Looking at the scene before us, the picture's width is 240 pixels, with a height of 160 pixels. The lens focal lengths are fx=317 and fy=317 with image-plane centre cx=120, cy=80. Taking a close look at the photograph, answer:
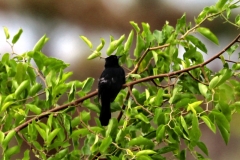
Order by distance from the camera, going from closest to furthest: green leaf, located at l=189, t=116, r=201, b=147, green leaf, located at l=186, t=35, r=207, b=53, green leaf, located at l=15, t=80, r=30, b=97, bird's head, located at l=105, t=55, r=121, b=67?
1. green leaf, located at l=189, t=116, r=201, b=147
2. green leaf, located at l=15, t=80, r=30, b=97
3. green leaf, located at l=186, t=35, r=207, b=53
4. bird's head, located at l=105, t=55, r=121, b=67

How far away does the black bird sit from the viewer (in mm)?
858

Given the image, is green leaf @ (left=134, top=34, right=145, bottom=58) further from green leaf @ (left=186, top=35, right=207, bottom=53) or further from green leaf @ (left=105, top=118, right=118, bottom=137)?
green leaf @ (left=105, top=118, right=118, bottom=137)

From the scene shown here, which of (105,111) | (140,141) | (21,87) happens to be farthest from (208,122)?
(21,87)

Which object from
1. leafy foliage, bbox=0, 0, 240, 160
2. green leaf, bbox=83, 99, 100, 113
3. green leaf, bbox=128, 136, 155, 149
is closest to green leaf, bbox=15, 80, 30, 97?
leafy foliage, bbox=0, 0, 240, 160

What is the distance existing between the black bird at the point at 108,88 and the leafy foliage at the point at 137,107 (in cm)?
2

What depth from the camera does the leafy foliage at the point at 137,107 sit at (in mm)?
744

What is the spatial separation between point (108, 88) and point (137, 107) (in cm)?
13

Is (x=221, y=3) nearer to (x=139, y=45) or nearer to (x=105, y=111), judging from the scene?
(x=139, y=45)

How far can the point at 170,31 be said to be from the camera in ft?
3.08

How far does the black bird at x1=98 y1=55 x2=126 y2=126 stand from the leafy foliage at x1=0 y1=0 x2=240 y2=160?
0.02 m

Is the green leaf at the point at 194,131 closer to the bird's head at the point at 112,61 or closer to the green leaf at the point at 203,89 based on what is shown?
the green leaf at the point at 203,89

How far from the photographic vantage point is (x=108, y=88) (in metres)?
0.90

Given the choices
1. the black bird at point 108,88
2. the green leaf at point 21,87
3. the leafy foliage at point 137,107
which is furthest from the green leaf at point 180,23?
the green leaf at point 21,87

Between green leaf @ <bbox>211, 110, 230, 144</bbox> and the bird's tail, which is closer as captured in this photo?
green leaf @ <bbox>211, 110, 230, 144</bbox>
